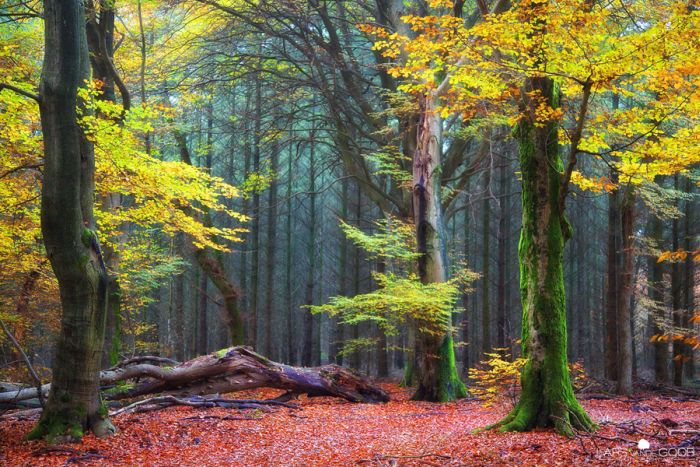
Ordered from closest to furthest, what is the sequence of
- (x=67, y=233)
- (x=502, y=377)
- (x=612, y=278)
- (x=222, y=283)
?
(x=67, y=233) < (x=502, y=377) < (x=612, y=278) < (x=222, y=283)

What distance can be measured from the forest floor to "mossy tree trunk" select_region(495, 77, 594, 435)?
34cm

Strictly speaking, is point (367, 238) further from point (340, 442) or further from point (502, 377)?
point (340, 442)

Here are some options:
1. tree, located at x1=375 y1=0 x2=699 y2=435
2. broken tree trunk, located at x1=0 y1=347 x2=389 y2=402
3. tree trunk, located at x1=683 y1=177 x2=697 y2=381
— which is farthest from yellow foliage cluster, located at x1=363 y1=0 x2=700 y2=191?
tree trunk, located at x1=683 y1=177 x2=697 y2=381

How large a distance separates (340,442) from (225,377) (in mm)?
3954

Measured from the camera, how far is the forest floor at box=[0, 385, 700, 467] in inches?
212

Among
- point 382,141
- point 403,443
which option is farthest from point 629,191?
A: point 403,443

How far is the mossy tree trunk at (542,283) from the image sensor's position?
676cm

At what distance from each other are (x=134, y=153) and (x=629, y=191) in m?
10.8

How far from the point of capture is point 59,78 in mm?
6812

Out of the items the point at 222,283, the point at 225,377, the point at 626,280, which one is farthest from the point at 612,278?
the point at 222,283

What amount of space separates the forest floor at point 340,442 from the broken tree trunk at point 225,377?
83cm

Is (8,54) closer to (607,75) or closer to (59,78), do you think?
(59,78)

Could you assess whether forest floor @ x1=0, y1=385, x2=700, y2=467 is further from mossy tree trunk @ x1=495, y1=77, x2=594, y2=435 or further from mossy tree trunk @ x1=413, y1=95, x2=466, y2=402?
mossy tree trunk @ x1=413, y1=95, x2=466, y2=402

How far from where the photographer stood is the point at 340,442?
24.8ft
